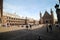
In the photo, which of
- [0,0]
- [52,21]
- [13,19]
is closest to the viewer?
[0,0]

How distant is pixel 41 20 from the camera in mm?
53250

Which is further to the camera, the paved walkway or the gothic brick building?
the gothic brick building

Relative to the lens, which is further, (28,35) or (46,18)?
(46,18)

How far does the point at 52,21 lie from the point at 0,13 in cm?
2664

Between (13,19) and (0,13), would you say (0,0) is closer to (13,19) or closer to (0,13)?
(0,13)

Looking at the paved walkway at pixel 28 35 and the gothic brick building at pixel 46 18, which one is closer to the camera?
the paved walkway at pixel 28 35

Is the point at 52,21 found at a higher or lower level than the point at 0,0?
lower

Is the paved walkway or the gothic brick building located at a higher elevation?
the gothic brick building

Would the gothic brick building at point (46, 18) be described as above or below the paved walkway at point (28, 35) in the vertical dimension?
above

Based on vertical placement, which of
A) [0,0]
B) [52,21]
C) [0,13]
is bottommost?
[52,21]

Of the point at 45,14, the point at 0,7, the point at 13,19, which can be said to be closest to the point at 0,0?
the point at 0,7

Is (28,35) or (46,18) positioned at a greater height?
(46,18)

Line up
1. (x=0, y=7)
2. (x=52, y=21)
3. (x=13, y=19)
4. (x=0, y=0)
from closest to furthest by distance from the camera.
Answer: (x=0, y=0), (x=0, y=7), (x=52, y=21), (x=13, y=19)

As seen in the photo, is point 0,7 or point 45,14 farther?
point 45,14
